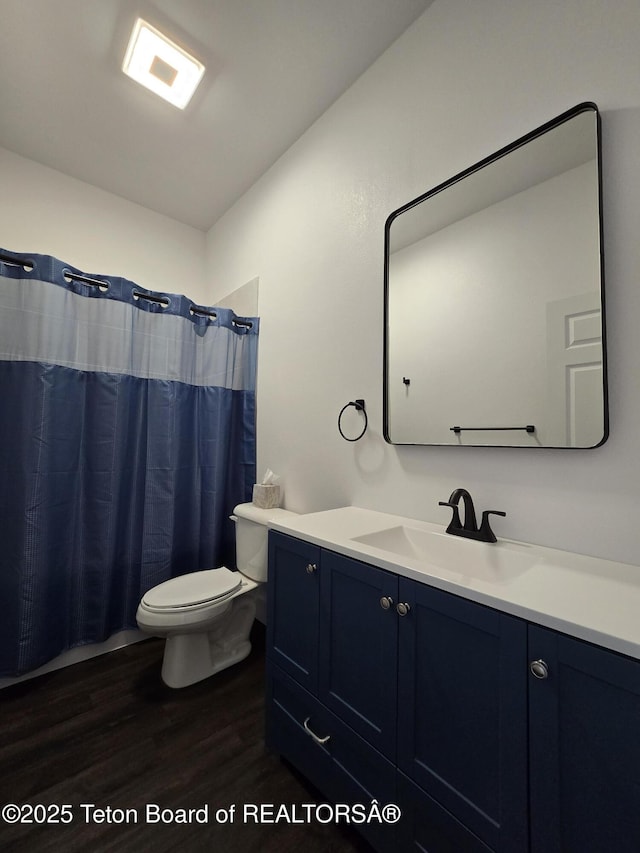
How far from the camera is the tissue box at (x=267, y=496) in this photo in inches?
78.3

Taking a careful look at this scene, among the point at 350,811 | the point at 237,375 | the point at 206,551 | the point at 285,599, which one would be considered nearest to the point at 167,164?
the point at 237,375

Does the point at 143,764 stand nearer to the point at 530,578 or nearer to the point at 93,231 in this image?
the point at 530,578

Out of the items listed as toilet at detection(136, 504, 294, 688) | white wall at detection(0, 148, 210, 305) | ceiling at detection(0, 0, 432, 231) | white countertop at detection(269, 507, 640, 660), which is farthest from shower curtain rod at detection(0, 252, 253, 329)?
white countertop at detection(269, 507, 640, 660)

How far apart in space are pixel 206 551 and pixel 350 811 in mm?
1466

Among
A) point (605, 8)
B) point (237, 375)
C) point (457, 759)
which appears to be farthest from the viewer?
point (237, 375)

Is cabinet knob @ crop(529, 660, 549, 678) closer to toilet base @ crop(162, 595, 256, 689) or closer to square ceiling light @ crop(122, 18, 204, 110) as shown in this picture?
toilet base @ crop(162, 595, 256, 689)

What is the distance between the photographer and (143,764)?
4.19 feet

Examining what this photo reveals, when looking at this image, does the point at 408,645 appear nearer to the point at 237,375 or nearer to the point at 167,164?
the point at 237,375

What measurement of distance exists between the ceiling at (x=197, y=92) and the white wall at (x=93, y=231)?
11 centimetres

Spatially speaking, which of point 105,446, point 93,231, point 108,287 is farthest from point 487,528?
point 93,231

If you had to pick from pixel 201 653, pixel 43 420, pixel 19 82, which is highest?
pixel 19 82

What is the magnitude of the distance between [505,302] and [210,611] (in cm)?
171

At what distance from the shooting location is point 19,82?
5.56 ft

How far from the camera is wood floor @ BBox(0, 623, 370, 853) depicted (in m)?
1.05
